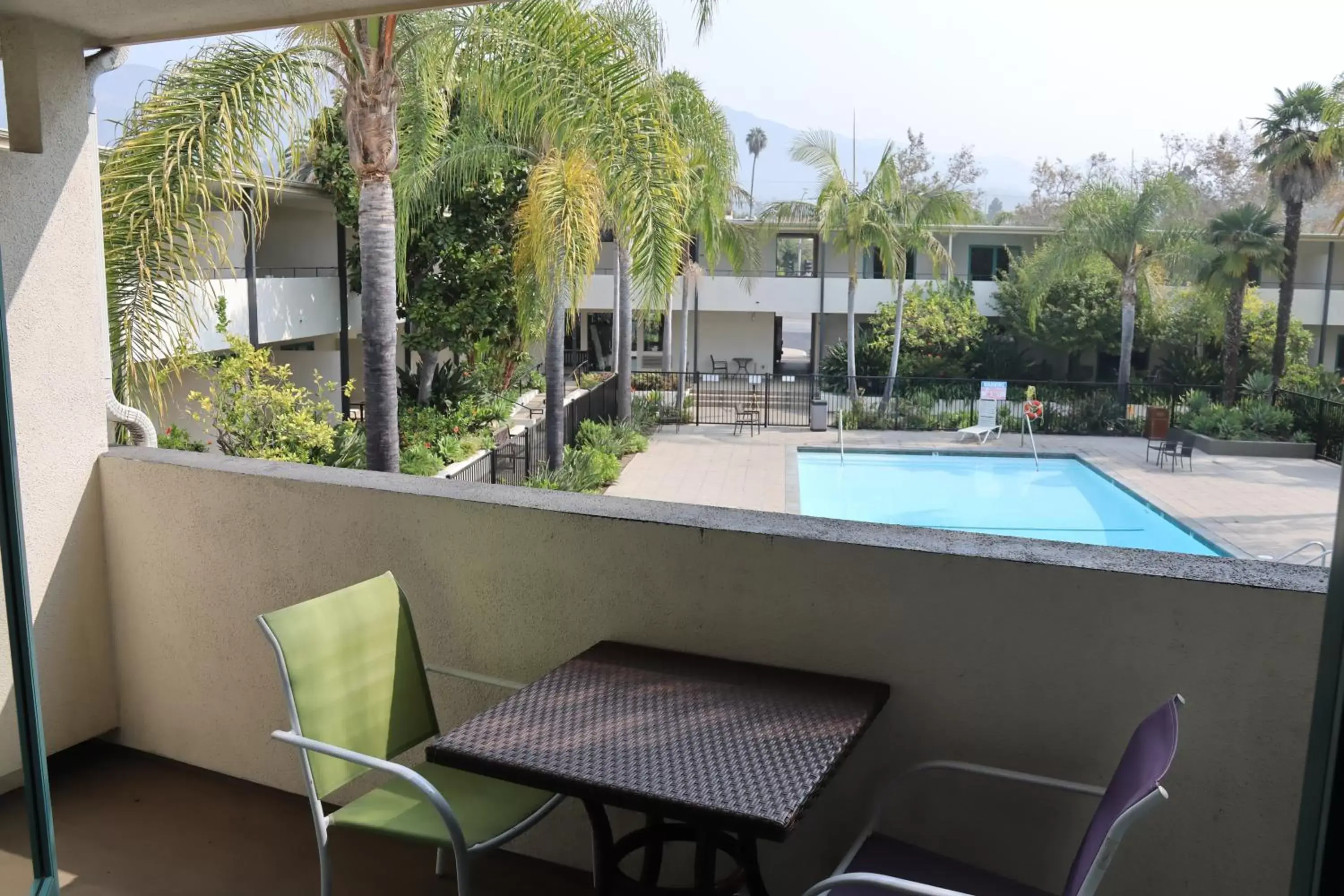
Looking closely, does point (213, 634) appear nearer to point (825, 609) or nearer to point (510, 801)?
point (510, 801)

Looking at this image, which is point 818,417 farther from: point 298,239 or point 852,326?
point 298,239

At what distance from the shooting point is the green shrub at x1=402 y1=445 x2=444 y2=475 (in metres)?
13.5

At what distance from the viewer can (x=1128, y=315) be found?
30.0 meters

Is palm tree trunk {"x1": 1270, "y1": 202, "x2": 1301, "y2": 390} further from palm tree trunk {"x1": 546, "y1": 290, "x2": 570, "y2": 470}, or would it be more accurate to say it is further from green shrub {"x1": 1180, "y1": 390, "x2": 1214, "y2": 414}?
palm tree trunk {"x1": 546, "y1": 290, "x2": 570, "y2": 470}

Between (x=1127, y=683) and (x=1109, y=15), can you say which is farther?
A: (x=1109, y=15)

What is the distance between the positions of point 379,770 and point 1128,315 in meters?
31.0

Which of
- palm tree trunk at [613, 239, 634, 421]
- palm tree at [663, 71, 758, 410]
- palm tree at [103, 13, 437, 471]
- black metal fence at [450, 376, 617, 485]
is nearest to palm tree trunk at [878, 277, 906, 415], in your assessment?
palm tree at [663, 71, 758, 410]

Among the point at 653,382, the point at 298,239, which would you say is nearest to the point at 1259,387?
the point at 653,382

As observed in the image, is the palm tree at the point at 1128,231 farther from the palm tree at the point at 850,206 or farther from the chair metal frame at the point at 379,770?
the chair metal frame at the point at 379,770

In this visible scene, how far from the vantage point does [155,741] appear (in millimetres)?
3770

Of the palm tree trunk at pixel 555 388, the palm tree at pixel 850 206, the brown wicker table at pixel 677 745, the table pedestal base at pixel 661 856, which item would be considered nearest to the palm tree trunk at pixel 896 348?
the palm tree at pixel 850 206

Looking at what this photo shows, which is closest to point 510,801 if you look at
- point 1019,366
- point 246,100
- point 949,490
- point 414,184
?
point 246,100

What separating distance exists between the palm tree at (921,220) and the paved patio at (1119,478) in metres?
4.66

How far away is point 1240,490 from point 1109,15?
92.1 meters
